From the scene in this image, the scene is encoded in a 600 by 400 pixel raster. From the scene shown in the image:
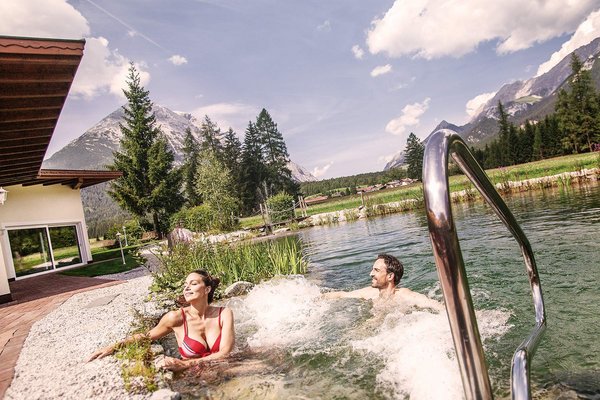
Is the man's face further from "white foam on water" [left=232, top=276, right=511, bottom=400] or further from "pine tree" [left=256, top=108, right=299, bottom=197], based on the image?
"pine tree" [left=256, top=108, right=299, bottom=197]

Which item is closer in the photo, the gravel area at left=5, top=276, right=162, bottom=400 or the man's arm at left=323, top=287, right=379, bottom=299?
the gravel area at left=5, top=276, right=162, bottom=400

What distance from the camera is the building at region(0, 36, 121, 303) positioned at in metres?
5.06

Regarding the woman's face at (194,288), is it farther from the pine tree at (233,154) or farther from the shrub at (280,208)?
the pine tree at (233,154)

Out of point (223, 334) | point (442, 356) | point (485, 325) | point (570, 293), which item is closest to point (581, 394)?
point (442, 356)

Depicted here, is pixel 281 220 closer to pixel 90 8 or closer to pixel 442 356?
pixel 90 8

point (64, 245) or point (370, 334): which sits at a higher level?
point (64, 245)

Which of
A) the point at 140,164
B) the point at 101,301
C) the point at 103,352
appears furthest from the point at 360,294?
the point at 140,164

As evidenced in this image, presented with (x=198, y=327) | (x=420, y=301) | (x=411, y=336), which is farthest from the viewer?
(x=420, y=301)

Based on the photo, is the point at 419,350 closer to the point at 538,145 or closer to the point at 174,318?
the point at 174,318

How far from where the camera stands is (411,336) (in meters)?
4.11

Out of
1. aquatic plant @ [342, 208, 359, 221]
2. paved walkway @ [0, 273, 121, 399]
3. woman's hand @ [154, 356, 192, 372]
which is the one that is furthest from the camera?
aquatic plant @ [342, 208, 359, 221]

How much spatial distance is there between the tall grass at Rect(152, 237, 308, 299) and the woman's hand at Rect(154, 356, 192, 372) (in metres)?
3.23

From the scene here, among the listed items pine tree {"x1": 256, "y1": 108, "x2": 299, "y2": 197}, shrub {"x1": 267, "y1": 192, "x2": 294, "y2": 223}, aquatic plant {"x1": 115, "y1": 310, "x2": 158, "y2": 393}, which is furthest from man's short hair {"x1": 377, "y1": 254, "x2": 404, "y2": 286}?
pine tree {"x1": 256, "y1": 108, "x2": 299, "y2": 197}

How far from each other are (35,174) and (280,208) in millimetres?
18577
